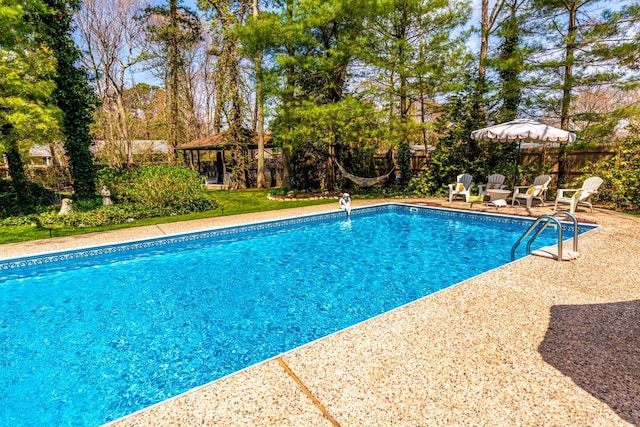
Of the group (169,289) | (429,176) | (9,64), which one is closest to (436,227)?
(429,176)

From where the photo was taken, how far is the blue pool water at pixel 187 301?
3.10m

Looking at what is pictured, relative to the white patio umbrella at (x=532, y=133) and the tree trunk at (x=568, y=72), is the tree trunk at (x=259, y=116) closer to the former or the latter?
the white patio umbrella at (x=532, y=133)

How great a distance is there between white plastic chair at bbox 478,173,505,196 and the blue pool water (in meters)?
3.09

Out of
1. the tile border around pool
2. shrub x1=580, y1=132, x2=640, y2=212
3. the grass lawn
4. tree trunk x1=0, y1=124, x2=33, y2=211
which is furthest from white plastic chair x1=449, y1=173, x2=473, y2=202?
tree trunk x1=0, y1=124, x2=33, y2=211

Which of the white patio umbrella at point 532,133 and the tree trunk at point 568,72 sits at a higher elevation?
the tree trunk at point 568,72

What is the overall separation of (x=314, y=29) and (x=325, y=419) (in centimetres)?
1506

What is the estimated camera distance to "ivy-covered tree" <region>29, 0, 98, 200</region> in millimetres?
10574

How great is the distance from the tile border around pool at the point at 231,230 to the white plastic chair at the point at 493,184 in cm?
241

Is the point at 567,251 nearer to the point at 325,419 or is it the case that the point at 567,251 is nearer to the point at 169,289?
the point at 325,419

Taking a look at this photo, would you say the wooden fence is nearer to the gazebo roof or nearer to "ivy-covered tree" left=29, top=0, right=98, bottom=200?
the gazebo roof

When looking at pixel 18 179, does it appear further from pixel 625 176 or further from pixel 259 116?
pixel 625 176

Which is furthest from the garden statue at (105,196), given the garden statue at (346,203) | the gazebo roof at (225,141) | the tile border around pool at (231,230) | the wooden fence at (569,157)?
the wooden fence at (569,157)

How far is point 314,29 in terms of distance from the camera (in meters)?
13.9

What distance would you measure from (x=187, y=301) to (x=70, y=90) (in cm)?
1062
